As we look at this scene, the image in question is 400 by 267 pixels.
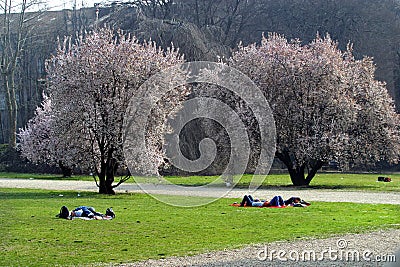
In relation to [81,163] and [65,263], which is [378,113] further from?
[65,263]

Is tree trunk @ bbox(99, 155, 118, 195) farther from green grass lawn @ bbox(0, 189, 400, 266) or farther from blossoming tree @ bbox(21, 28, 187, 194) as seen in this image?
green grass lawn @ bbox(0, 189, 400, 266)

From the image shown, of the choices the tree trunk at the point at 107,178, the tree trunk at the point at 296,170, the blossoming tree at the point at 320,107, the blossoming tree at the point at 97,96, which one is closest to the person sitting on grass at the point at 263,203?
the blossoming tree at the point at 97,96

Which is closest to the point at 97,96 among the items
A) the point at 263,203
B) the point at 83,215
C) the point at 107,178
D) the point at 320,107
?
the point at 107,178

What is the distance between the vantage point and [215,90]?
3106 cm

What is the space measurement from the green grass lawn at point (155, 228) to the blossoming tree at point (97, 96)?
4048 mm

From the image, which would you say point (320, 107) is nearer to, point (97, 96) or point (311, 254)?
point (97, 96)

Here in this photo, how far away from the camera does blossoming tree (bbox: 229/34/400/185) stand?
96.4 ft

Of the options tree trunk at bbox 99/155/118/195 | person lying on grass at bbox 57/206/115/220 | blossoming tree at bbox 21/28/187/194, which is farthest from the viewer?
tree trunk at bbox 99/155/118/195

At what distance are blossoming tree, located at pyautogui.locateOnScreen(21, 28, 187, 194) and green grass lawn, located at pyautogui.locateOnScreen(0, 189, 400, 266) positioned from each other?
13.3ft

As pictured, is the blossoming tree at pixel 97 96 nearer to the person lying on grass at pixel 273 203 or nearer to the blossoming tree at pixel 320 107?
the person lying on grass at pixel 273 203

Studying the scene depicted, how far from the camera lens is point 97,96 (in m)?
23.5

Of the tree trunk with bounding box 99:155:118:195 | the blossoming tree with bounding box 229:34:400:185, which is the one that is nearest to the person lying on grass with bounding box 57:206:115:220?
the tree trunk with bounding box 99:155:118:195

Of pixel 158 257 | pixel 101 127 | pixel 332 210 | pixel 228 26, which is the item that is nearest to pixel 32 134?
pixel 101 127

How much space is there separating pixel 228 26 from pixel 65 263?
44538 mm
